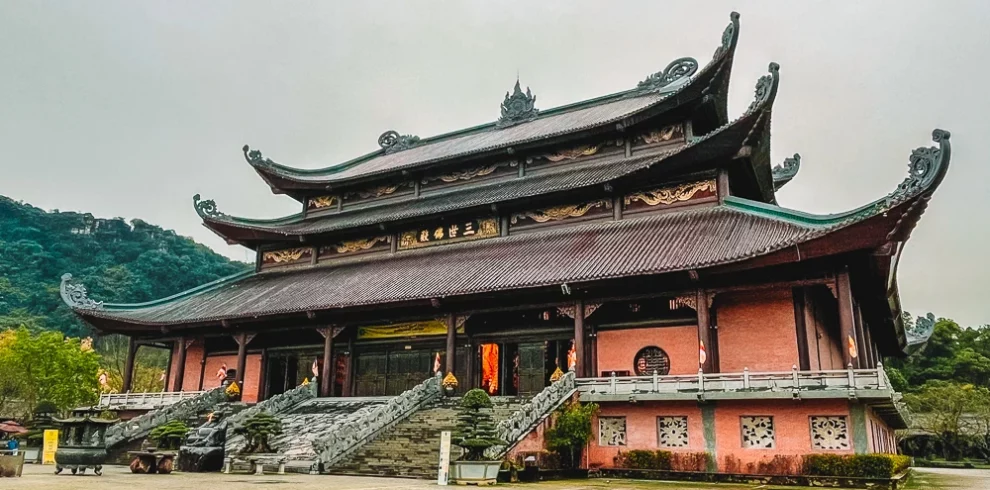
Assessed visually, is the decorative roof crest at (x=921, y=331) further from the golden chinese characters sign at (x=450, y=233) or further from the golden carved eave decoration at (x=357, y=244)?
the golden carved eave decoration at (x=357, y=244)

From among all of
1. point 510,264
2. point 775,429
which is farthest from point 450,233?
point 775,429

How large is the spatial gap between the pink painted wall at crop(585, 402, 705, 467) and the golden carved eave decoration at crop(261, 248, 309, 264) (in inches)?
660

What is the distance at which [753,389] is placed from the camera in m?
15.4

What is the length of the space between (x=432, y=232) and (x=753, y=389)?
1403cm

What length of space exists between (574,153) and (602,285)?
846cm

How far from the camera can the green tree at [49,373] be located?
3650 centimetres

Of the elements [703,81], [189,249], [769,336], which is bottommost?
[769,336]

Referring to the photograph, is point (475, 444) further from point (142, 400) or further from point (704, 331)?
point (142, 400)

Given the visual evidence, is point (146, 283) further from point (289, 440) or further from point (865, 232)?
point (865, 232)

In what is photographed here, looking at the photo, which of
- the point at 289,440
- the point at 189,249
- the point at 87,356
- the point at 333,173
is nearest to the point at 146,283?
the point at 189,249

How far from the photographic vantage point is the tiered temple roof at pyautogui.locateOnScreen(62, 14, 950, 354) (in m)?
17.4

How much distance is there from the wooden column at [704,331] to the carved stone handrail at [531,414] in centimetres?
332

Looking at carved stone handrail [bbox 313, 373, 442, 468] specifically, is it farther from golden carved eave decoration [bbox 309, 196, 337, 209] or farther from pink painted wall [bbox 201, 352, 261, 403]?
golden carved eave decoration [bbox 309, 196, 337, 209]

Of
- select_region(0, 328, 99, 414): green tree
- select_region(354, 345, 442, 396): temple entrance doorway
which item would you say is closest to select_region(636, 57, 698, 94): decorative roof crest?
select_region(354, 345, 442, 396): temple entrance doorway
